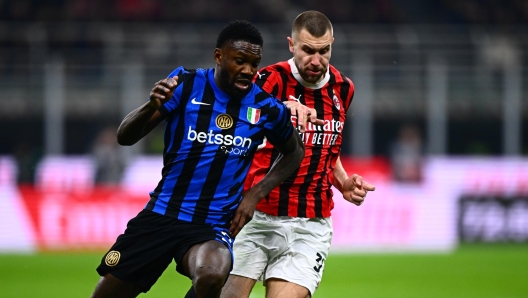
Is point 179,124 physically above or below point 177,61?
below

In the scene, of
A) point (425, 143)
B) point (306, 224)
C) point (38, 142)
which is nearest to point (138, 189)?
point (38, 142)

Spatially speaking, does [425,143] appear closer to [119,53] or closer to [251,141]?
[119,53]

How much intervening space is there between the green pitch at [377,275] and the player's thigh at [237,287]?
4.62 m

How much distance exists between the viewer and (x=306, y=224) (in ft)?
19.7

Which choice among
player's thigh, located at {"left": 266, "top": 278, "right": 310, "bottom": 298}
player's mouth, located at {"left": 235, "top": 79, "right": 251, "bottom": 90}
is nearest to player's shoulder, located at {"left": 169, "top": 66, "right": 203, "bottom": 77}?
player's mouth, located at {"left": 235, "top": 79, "right": 251, "bottom": 90}

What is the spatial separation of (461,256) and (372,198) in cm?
180

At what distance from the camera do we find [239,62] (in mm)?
5066

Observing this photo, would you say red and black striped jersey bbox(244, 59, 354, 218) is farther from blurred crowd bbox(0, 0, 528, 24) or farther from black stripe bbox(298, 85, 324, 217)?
blurred crowd bbox(0, 0, 528, 24)

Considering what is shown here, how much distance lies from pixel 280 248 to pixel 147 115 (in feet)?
4.93

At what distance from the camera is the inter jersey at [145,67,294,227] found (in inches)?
204

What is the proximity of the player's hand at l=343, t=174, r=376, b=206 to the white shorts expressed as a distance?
266 mm

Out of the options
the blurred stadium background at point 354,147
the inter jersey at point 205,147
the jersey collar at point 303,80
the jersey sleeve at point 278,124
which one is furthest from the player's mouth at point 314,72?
the blurred stadium background at point 354,147

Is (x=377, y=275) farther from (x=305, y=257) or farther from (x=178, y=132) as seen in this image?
(x=178, y=132)

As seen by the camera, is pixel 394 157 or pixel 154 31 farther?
pixel 154 31
